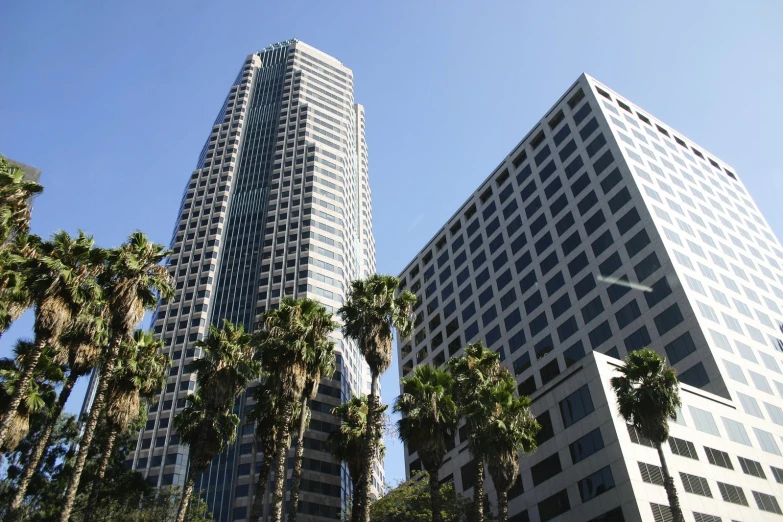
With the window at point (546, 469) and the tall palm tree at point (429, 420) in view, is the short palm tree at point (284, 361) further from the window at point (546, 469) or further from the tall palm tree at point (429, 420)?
the window at point (546, 469)

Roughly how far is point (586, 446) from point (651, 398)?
43.0ft

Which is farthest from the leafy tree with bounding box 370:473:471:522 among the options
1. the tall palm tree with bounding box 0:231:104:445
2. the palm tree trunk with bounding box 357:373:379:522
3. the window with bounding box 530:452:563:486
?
the tall palm tree with bounding box 0:231:104:445

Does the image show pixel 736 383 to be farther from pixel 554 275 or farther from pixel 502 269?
pixel 502 269

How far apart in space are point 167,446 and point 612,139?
223 ft

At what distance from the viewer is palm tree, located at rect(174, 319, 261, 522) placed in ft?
116

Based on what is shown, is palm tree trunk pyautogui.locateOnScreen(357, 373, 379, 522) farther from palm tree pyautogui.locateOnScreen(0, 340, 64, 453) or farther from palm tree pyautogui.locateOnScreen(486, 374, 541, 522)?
palm tree pyautogui.locateOnScreen(0, 340, 64, 453)

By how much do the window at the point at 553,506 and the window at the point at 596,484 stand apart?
1.88m

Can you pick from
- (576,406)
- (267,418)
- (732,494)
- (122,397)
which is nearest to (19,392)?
(122,397)

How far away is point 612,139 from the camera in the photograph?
7044 cm

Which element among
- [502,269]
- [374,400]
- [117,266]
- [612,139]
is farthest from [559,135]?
[117,266]

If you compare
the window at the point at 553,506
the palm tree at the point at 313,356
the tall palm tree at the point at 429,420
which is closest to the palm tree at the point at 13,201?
the palm tree at the point at 313,356

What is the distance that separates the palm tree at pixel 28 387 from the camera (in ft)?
106

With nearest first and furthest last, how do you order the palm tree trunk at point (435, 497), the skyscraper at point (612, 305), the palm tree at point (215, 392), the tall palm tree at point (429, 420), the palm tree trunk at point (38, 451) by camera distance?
the palm tree trunk at point (38, 451) → the palm tree trunk at point (435, 497) → the tall palm tree at point (429, 420) → the palm tree at point (215, 392) → the skyscraper at point (612, 305)

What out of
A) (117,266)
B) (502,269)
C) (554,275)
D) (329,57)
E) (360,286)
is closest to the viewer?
(117,266)
